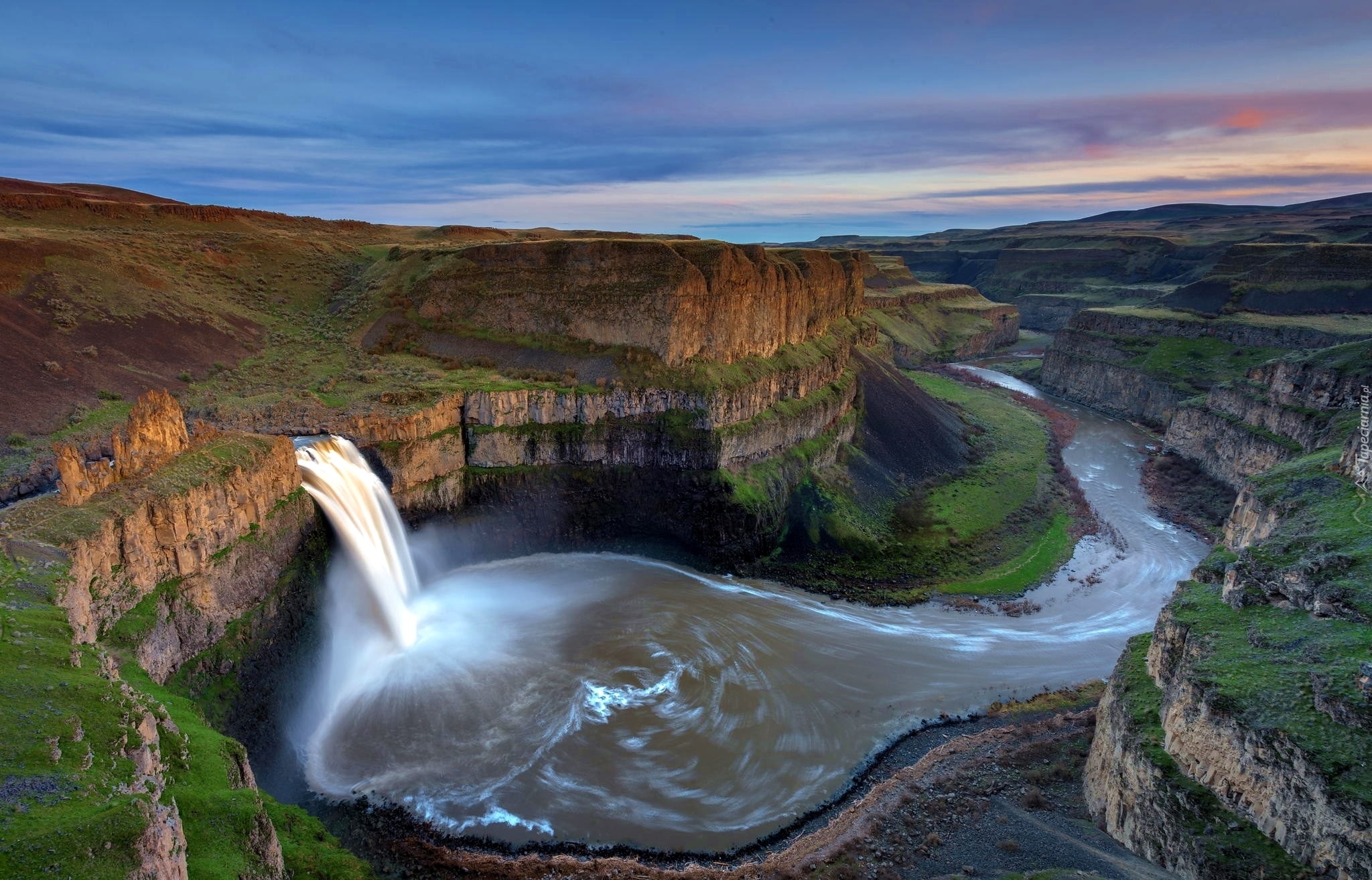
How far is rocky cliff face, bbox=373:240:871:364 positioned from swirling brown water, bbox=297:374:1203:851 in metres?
15.1

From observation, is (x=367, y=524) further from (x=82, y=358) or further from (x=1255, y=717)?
(x=1255, y=717)

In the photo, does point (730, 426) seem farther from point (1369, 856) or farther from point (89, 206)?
point (89, 206)

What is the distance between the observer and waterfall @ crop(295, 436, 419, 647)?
95.8 ft

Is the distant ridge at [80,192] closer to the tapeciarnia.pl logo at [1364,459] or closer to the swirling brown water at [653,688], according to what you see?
the swirling brown water at [653,688]

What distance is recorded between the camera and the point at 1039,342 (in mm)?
119938

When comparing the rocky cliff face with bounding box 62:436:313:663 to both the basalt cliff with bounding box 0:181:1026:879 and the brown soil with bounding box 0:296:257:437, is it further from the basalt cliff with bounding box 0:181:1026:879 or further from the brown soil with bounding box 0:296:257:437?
A: the brown soil with bounding box 0:296:257:437

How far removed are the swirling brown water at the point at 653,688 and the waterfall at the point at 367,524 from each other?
1163 millimetres

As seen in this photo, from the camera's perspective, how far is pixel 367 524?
103ft

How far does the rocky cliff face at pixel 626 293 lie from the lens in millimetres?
43438

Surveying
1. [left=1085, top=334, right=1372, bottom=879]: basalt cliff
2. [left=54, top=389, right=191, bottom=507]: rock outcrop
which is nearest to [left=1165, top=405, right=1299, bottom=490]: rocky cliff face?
[left=1085, top=334, right=1372, bottom=879]: basalt cliff

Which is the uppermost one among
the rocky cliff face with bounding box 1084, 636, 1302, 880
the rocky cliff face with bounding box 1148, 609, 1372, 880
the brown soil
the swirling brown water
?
the brown soil

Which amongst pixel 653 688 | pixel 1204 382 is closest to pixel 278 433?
pixel 653 688

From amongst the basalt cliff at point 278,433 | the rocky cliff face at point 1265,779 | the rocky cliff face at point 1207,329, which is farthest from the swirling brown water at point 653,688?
the rocky cliff face at point 1207,329

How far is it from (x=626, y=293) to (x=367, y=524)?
70.3 ft
